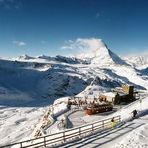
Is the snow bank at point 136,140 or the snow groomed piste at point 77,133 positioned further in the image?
→ the snow bank at point 136,140

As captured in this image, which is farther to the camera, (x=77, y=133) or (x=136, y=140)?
(x=77, y=133)

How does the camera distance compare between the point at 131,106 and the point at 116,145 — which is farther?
the point at 131,106

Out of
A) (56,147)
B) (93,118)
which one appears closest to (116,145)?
(56,147)

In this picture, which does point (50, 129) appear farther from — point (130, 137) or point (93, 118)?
point (130, 137)

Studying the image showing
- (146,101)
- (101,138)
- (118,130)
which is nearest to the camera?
(101,138)

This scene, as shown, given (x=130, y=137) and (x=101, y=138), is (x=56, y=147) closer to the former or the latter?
(x=101, y=138)

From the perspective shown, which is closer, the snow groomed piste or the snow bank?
the snow groomed piste

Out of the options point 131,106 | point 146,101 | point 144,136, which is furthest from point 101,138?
point 146,101

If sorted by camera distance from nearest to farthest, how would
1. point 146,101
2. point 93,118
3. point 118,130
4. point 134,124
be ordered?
point 118,130 → point 134,124 → point 93,118 → point 146,101

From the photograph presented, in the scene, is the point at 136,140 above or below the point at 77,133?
below
